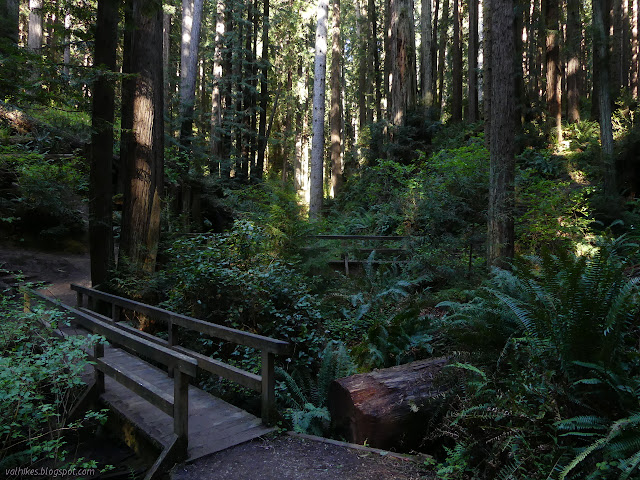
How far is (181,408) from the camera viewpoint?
13.2 ft

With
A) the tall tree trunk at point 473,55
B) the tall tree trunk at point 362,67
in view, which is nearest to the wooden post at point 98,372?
the tall tree trunk at point 473,55

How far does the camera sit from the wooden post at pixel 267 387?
4730 millimetres

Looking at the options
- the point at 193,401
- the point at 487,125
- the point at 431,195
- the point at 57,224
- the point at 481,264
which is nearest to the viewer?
the point at 193,401

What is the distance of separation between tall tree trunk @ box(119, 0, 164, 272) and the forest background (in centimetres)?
4

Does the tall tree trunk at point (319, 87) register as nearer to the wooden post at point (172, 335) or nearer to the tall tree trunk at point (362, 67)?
the wooden post at point (172, 335)

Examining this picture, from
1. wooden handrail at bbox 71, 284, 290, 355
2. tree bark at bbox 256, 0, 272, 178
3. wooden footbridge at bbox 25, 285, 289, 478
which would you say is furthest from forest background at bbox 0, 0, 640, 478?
tree bark at bbox 256, 0, 272, 178

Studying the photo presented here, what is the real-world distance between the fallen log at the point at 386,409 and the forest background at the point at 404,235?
239 mm

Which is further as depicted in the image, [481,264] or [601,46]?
[601,46]

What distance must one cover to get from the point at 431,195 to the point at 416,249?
1622mm

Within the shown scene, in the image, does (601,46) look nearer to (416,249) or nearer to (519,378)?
(416,249)

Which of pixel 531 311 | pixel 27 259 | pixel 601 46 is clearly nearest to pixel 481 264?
pixel 531 311

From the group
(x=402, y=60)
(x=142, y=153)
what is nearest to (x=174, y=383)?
(x=142, y=153)

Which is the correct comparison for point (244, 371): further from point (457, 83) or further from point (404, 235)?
point (457, 83)

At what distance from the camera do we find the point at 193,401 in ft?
17.7
